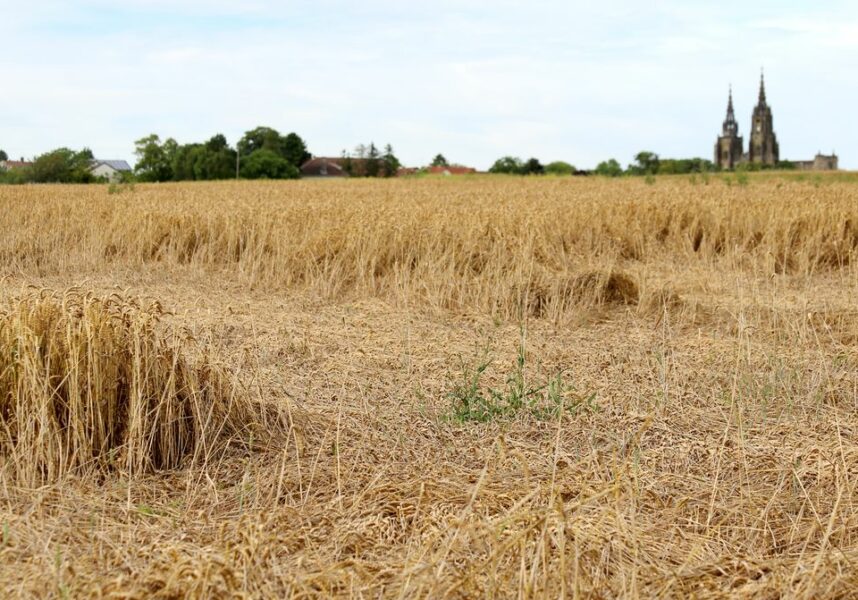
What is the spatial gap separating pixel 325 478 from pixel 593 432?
1212 mm

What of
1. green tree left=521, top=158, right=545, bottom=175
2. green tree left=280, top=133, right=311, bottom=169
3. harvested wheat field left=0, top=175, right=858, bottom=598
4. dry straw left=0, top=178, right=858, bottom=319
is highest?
green tree left=280, top=133, right=311, bottom=169

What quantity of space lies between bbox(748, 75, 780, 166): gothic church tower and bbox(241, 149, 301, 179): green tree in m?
72.0

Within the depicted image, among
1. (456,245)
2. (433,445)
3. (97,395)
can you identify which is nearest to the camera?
(97,395)

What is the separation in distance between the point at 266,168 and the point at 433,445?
214ft

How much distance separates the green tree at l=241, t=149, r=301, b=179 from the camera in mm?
66188

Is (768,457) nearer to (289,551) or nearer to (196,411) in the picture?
(289,551)

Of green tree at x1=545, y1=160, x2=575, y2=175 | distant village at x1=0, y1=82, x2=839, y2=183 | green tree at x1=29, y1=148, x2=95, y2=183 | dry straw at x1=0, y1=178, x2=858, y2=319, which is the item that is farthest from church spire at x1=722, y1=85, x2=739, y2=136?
dry straw at x1=0, y1=178, x2=858, y2=319

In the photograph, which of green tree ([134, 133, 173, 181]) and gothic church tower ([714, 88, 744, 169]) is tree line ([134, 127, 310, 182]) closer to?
green tree ([134, 133, 173, 181])

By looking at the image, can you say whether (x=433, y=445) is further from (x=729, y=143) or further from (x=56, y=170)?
(x=729, y=143)

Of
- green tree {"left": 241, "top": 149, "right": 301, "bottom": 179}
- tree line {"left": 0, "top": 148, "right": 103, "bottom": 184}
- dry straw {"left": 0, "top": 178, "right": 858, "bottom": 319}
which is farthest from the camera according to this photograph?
green tree {"left": 241, "top": 149, "right": 301, "bottom": 179}

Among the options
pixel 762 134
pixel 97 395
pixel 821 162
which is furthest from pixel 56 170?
pixel 762 134

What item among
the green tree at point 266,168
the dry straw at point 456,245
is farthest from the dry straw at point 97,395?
the green tree at point 266,168

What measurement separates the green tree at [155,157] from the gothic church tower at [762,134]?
249 feet

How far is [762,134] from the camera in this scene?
388 ft
